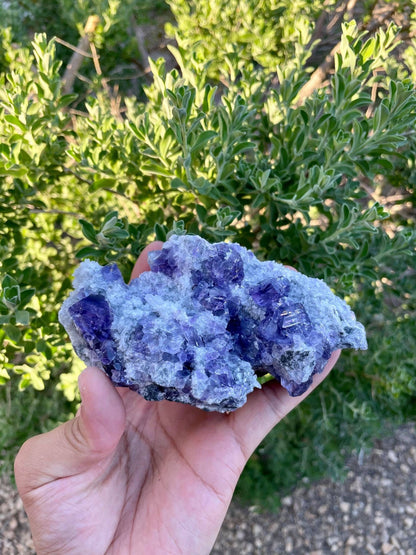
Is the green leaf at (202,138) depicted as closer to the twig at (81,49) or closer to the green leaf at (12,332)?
the green leaf at (12,332)

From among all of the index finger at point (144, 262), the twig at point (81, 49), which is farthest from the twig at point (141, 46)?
the index finger at point (144, 262)

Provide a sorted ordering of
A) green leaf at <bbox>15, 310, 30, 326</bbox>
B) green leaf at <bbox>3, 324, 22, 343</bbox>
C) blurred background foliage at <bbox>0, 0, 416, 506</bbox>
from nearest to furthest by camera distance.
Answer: green leaf at <bbox>15, 310, 30, 326</bbox>, green leaf at <bbox>3, 324, 22, 343</bbox>, blurred background foliage at <bbox>0, 0, 416, 506</bbox>

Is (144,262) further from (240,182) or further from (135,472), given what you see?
(135,472)

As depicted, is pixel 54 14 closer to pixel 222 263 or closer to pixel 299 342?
pixel 222 263

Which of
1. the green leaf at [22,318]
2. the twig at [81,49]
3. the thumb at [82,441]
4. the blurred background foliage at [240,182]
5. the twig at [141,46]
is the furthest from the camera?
the twig at [141,46]

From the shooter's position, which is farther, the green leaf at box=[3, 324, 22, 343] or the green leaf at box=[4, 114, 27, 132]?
the green leaf at box=[4, 114, 27, 132]

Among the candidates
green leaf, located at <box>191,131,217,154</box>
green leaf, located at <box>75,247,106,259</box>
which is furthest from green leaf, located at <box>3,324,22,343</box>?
green leaf, located at <box>191,131,217,154</box>

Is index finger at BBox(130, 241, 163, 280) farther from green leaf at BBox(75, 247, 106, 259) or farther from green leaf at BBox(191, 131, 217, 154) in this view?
green leaf at BBox(191, 131, 217, 154)
